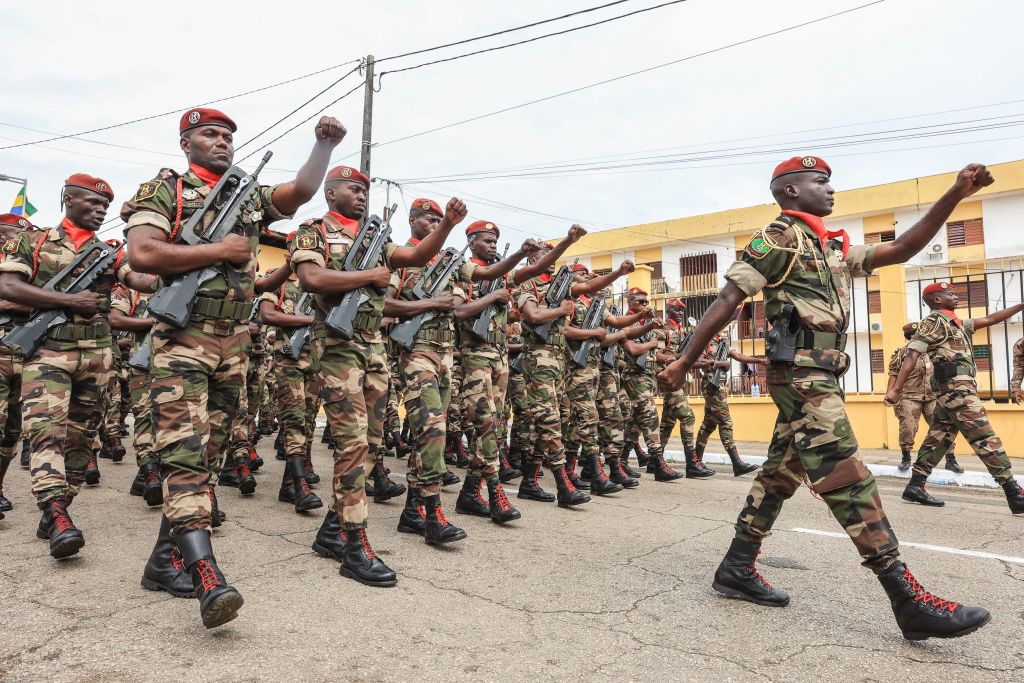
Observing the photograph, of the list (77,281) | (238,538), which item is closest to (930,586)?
(238,538)

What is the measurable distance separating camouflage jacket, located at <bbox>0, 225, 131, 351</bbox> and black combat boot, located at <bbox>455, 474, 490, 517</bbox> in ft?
8.81

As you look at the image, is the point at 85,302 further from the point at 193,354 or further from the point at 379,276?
the point at 379,276

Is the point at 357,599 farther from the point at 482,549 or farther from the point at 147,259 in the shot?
the point at 147,259

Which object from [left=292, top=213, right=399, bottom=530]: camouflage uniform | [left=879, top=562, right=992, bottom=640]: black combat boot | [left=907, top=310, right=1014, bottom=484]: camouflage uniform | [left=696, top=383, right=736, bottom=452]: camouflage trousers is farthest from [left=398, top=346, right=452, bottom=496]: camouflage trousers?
[left=696, top=383, right=736, bottom=452]: camouflage trousers

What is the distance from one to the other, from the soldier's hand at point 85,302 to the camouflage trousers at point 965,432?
6941 millimetres

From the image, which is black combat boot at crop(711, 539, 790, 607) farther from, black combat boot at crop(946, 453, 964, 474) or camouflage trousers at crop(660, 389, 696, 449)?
black combat boot at crop(946, 453, 964, 474)

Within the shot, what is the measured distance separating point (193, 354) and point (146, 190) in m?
0.77

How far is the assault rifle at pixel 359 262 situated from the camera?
3.74 m

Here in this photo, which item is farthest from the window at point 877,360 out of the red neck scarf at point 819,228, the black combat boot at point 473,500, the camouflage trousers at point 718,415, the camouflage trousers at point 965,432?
the red neck scarf at point 819,228

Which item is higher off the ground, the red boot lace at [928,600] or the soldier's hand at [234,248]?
the soldier's hand at [234,248]

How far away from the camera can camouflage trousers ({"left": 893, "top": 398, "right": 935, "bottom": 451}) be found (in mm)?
9445

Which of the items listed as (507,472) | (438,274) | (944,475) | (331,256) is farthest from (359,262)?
(944,475)

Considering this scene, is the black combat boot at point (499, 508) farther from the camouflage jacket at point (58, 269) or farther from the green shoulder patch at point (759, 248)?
the camouflage jacket at point (58, 269)

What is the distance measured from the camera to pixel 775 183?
369 centimetres
